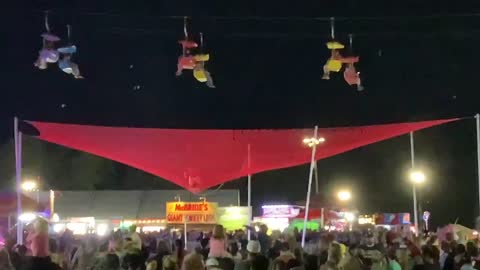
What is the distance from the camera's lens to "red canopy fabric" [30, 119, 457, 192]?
1391cm

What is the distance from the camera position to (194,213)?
22484 millimetres

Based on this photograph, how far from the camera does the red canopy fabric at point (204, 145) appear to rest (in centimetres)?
1391

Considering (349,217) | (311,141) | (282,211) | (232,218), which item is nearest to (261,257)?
(311,141)

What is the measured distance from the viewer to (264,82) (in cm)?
2508

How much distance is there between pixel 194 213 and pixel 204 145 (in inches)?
326

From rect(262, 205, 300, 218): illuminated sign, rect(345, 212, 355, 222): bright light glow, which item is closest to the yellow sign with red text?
rect(262, 205, 300, 218): illuminated sign

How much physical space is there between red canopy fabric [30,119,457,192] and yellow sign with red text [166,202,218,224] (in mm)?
6607

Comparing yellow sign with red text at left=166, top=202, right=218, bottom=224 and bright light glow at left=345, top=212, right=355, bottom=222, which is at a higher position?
yellow sign with red text at left=166, top=202, right=218, bottom=224

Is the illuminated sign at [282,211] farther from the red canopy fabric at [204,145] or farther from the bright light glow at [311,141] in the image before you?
the bright light glow at [311,141]

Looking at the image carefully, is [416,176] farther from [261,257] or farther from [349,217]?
[261,257]

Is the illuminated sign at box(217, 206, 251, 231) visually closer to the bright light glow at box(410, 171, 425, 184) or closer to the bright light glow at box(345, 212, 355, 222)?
the bright light glow at box(410, 171, 425, 184)

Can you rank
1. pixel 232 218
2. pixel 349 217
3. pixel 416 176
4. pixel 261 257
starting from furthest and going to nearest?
1. pixel 349 217
2. pixel 416 176
3. pixel 232 218
4. pixel 261 257

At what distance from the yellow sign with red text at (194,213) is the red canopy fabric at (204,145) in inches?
260

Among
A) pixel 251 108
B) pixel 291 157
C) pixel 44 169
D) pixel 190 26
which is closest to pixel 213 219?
pixel 251 108
